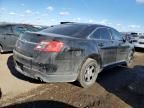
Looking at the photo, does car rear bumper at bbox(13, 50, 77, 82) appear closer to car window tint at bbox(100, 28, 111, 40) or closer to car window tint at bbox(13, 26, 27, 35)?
car window tint at bbox(100, 28, 111, 40)

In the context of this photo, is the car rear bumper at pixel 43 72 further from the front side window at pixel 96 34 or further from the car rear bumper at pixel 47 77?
the front side window at pixel 96 34

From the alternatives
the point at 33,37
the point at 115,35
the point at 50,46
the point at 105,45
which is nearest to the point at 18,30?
the point at 115,35

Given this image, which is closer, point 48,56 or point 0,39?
point 48,56

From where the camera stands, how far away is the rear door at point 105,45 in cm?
639

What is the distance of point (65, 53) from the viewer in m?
5.16

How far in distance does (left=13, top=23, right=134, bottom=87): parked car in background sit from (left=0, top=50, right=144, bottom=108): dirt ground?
0.37 m

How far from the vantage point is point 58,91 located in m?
5.57

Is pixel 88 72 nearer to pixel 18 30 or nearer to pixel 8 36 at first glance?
pixel 8 36

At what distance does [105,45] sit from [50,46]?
2.12 m

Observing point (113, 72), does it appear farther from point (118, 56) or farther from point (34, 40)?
point (34, 40)

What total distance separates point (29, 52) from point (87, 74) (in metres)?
1.60

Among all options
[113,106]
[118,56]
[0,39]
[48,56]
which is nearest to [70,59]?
[48,56]

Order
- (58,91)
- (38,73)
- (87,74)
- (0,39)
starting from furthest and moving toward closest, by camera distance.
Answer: (0,39) → (87,74) → (58,91) → (38,73)

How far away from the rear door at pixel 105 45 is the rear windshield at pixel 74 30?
0.77ft
